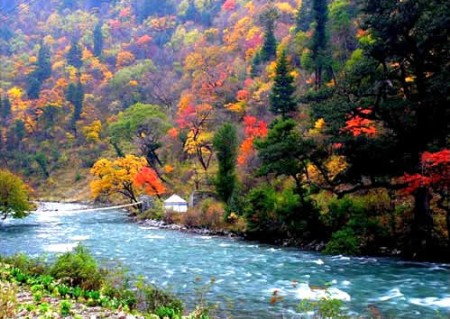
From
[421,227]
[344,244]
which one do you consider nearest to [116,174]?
[344,244]

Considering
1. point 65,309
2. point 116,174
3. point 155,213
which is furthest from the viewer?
point 116,174

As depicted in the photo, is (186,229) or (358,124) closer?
(358,124)

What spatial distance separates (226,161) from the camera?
31.8 meters

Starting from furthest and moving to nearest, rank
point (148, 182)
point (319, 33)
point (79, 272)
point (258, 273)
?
point (319, 33) < point (148, 182) < point (258, 273) < point (79, 272)

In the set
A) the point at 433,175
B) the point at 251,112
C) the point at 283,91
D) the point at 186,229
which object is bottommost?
the point at 186,229

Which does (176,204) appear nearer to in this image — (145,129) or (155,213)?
(155,213)

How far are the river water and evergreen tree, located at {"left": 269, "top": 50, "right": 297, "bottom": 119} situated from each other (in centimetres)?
1432

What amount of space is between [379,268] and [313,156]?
6.72 m

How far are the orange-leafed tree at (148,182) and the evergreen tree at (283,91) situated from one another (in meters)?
12.1

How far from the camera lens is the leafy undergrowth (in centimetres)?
813

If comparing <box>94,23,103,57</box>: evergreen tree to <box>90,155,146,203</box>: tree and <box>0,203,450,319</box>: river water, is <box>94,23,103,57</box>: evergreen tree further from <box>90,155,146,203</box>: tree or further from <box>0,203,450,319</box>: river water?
<box>0,203,450,319</box>: river water

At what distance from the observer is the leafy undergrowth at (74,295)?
813 centimetres

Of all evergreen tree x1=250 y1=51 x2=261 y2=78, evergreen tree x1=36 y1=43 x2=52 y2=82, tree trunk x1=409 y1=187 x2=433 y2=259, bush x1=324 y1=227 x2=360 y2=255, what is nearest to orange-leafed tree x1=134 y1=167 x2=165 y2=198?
evergreen tree x1=250 y1=51 x2=261 y2=78

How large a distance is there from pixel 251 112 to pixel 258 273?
100ft
